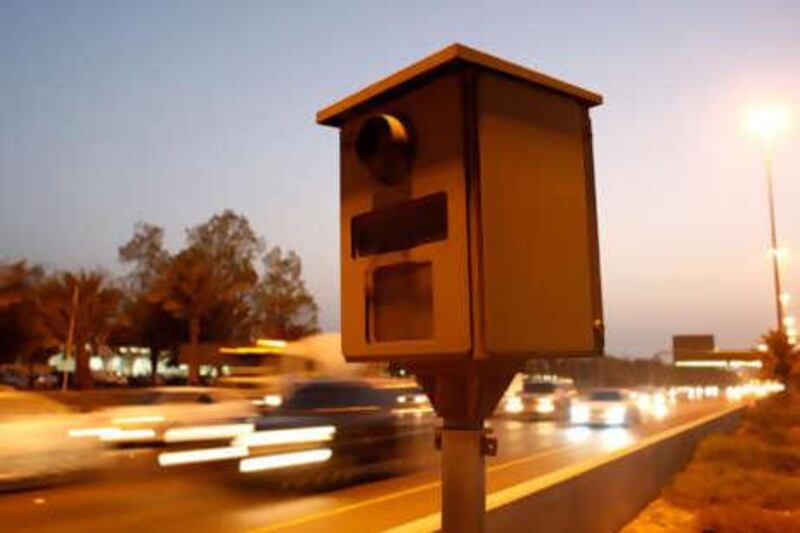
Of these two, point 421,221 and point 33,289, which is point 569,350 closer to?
point 421,221

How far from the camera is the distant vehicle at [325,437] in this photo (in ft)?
43.9

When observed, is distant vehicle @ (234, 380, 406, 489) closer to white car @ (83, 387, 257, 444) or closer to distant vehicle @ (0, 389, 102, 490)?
white car @ (83, 387, 257, 444)

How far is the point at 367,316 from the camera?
3.21 metres

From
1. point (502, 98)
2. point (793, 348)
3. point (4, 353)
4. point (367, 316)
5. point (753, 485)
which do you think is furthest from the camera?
point (4, 353)

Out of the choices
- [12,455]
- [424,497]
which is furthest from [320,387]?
[12,455]

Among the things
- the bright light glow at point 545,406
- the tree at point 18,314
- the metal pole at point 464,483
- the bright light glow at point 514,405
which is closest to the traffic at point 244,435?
the metal pole at point 464,483

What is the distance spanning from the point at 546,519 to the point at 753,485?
7.09m

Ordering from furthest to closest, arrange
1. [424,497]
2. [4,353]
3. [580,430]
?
[4,353], [580,430], [424,497]

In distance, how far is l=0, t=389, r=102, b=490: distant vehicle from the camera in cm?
A: 1370

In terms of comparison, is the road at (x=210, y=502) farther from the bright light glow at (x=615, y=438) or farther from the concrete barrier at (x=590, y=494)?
the bright light glow at (x=615, y=438)

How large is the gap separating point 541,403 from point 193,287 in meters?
32.3


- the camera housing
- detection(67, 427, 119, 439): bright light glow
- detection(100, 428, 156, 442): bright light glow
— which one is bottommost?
detection(100, 428, 156, 442): bright light glow

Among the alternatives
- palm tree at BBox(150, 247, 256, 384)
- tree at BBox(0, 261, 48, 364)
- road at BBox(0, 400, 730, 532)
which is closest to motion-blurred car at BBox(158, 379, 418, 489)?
road at BBox(0, 400, 730, 532)

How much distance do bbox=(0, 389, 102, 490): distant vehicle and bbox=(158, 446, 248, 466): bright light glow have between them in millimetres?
1412
